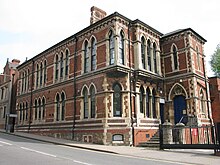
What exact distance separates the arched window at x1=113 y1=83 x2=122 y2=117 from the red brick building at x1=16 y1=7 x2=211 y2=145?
0.20ft

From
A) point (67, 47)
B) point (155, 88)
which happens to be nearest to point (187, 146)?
point (155, 88)

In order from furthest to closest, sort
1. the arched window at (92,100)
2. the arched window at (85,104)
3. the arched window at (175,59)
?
the arched window at (175,59) < the arched window at (85,104) < the arched window at (92,100)

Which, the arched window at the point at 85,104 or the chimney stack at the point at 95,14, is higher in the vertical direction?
the chimney stack at the point at 95,14

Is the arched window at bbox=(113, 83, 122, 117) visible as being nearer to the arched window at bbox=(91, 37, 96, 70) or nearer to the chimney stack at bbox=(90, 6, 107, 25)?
the arched window at bbox=(91, 37, 96, 70)

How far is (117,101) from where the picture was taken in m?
17.7

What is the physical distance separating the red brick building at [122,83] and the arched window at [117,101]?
62 mm

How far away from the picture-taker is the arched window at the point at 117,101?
689 inches

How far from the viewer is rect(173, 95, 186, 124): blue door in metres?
20.1

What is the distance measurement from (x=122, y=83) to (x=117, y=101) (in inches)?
57.9

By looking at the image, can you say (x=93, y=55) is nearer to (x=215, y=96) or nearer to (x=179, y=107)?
(x=179, y=107)

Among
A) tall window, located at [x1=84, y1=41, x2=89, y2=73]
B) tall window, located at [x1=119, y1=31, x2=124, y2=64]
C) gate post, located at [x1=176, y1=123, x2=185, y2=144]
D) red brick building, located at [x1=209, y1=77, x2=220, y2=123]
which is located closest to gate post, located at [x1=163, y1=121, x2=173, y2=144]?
gate post, located at [x1=176, y1=123, x2=185, y2=144]

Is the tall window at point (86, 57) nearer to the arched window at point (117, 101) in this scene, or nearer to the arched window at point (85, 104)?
the arched window at point (85, 104)

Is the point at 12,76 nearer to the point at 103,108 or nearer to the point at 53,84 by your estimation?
the point at 53,84

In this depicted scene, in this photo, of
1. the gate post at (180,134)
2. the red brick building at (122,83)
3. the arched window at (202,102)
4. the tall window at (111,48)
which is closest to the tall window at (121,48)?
the red brick building at (122,83)
